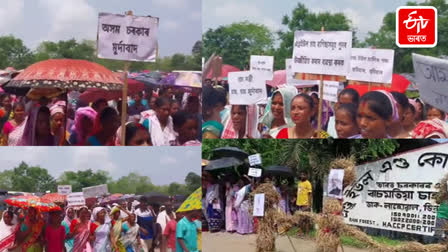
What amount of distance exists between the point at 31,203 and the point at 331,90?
158 inches

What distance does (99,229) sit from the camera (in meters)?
9.38

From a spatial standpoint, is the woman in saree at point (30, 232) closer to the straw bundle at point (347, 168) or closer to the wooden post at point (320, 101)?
the straw bundle at point (347, 168)

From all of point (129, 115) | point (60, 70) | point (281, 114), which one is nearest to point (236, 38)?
point (281, 114)

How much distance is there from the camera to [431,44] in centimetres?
998

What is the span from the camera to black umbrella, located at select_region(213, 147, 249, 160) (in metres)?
12.4

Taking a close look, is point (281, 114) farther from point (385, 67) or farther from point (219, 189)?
point (219, 189)

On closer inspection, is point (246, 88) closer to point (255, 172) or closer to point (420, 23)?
point (255, 172)

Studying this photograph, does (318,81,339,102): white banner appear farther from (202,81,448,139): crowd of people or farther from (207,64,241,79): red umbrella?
(207,64,241,79): red umbrella

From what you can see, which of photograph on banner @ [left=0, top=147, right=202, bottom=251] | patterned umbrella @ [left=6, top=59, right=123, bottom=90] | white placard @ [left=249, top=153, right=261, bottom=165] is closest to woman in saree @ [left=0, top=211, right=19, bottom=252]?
photograph on banner @ [left=0, top=147, right=202, bottom=251]

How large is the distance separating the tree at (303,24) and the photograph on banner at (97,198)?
1.78 meters

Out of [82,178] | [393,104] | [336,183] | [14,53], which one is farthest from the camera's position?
[393,104]

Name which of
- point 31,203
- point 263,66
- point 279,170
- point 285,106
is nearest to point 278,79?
point 263,66

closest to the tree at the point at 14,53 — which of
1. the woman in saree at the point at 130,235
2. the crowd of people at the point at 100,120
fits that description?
the crowd of people at the point at 100,120

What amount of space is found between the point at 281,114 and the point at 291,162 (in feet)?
4.37
